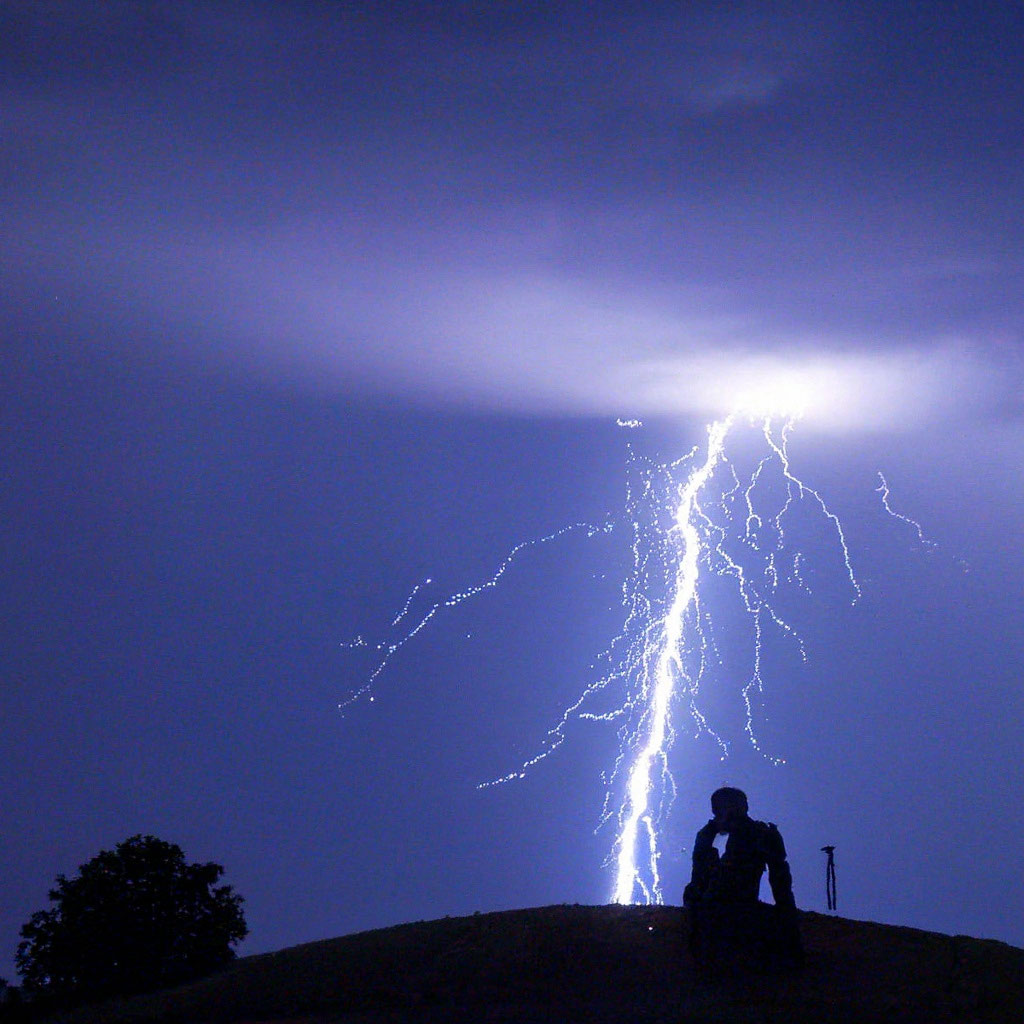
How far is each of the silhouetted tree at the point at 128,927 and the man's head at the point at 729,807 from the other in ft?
41.8

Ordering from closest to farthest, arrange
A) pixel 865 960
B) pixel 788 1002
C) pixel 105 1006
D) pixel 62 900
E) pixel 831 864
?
1. pixel 788 1002
2. pixel 865 960
3. pixel 105 1006
4. pixel 831 864
5. pixel 62 900

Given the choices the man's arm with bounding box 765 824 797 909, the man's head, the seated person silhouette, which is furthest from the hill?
the man's head

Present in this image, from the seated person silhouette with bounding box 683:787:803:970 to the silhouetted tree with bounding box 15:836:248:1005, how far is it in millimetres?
12187

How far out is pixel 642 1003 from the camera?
21.5m

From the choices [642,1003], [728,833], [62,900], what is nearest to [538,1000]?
[642,1003]

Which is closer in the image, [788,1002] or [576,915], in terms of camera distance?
[788,1002]

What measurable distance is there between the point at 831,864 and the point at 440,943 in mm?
9633

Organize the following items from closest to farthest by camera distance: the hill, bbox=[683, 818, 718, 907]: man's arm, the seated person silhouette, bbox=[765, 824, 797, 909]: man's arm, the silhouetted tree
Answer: the hill < the seated person silhouette < bbox=[765, 824, 797, 909]: man's arm < bbox=[683, 818, 718, 907]: man's arm < the silhouetted tree

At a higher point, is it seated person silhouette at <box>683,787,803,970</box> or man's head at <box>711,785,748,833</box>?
man's head at <box>711,785,748,833</box>

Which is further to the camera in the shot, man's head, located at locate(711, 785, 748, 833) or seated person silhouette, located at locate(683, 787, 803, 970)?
man's head, located at locate(711, 785, 748, 833)

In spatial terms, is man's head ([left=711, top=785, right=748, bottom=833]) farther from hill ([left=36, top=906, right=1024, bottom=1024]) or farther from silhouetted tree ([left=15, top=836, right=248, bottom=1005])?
silhouetted tree ([left=15, top=836, right=248, bottom=1005])

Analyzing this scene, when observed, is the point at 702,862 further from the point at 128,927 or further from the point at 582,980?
the point at 128,927

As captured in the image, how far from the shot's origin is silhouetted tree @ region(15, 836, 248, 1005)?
29453 mm

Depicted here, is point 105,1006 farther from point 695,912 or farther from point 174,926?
point 695,912
